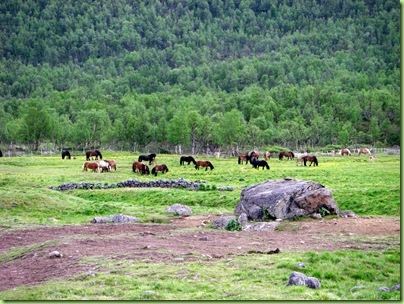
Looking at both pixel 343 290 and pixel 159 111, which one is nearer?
pixel 343 290

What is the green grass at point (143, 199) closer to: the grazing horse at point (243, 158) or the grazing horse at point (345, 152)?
the grazing horse at point (243, 158)

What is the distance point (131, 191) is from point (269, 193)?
15.9 metres

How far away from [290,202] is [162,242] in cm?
821

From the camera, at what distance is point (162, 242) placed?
70.6 ft

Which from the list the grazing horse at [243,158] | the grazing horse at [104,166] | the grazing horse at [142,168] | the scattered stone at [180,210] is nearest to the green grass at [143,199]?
the scattered stone at [180,210]

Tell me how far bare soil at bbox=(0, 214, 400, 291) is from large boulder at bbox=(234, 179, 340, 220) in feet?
3.06

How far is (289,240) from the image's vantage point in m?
21.9

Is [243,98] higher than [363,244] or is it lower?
higher

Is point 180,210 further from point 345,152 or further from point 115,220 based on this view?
point 345,152

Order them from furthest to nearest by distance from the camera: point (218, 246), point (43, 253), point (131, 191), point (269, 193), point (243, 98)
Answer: point (243, 98), point (131, 191), point (269, 193), point (218, 246), point (43, 253)

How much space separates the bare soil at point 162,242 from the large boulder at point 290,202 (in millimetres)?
933

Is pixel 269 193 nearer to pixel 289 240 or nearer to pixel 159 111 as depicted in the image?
pixel 289 240

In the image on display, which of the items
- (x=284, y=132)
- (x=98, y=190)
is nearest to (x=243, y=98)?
(x=284, y=132)

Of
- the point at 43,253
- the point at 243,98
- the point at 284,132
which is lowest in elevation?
the point at 43,253
